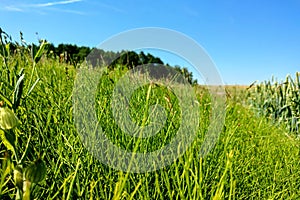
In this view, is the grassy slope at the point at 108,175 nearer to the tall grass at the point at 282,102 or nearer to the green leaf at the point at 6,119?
the green leaf at the point at 6,119

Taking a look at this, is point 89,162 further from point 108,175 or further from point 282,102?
point 282,102

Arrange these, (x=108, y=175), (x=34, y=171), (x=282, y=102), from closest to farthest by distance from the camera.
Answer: (x=34, y=171) < (x=108, y=175) < (x=282, y=102)

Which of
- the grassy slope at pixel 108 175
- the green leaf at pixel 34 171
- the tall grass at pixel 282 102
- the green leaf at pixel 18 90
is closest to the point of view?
the green leaf at pixel 34 171

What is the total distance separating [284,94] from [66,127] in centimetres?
335

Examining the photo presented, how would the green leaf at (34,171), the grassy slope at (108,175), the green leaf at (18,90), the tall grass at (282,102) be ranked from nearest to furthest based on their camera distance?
the green leaf at (34,171), the green leaf at (18,90), the grassy slope at (108,175), the tall grass at (282,102)

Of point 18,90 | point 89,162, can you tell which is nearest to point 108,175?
point 89,162

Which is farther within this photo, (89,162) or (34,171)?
(89,162)

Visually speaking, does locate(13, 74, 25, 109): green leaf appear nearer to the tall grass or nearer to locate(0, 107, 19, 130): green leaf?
locate(0, 107, 19, 130): green leaf

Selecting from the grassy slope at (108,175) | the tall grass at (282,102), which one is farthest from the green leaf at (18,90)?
the tall grass at (282,102)

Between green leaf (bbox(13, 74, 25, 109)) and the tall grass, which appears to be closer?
green leaf (bbox(13, 74, 25, 109))

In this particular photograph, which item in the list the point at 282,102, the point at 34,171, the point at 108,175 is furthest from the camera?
the point at 282,102

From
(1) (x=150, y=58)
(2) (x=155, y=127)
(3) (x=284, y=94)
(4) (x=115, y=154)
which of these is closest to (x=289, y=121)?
(3) (x=284, y=94)

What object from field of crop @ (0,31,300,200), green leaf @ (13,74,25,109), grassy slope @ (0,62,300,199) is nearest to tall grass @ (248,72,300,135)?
field of crop @ (0,31,300,200)

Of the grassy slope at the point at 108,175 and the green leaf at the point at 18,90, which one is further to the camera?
the grassy slope at the point at 108,175
